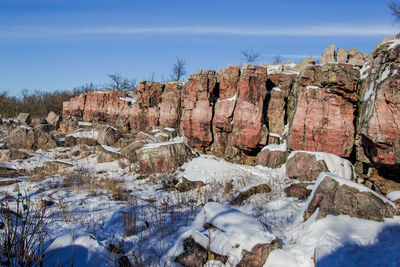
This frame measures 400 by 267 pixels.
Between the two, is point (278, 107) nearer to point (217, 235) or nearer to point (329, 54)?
point (329, 54)

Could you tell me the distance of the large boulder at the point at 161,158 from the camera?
995 cm

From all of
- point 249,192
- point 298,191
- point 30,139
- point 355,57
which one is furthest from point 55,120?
point 355,57

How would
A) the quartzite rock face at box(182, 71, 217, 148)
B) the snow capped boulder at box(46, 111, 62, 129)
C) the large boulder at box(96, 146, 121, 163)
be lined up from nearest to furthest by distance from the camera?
the large boulder at box(96, 146, 121, 163), the quartzite rock face at box(182, 71, 217, 148), the snow capped boulder at box(46, 111, 62, 129)

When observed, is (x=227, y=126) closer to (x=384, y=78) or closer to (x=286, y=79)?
(x=286, y=79)

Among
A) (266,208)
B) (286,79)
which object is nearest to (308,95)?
(286,79)

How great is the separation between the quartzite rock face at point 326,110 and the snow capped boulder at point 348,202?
6660 millimetres

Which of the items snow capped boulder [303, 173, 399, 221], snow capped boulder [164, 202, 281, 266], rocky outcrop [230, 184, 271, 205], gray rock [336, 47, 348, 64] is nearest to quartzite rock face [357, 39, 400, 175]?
rocky outcrop [230, 184, 271, 205]

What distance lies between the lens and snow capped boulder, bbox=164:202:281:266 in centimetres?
274

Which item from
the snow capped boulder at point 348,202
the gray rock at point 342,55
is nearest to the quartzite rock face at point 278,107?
the gray rock at point 342,55

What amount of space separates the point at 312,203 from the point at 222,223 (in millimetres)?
1494

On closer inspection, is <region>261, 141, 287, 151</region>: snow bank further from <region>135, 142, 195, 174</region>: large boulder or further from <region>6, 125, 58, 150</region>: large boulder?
<region>6, 125, 58, 150</region>: large boulder

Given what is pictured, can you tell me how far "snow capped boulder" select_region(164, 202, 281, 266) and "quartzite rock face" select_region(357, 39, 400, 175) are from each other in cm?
574

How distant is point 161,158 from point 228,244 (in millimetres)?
7434

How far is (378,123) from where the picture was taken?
22.6 ft
